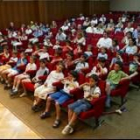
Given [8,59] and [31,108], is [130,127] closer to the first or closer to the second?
[31,108]

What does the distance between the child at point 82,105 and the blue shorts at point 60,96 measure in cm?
29

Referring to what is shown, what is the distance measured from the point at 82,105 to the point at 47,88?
0.96 metres

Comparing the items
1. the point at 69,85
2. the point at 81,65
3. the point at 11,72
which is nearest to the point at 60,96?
the point at 69,85

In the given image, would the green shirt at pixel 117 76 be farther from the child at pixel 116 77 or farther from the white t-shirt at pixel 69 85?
the white t-shirt at pixel 69 85

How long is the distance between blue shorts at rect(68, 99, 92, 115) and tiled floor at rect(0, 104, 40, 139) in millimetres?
700

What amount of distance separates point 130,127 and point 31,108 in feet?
6.15

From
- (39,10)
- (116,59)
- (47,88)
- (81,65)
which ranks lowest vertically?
(47,88)

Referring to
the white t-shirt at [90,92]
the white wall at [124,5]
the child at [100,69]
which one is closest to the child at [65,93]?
the white t-shirt at [90,92]

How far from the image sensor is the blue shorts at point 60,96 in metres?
3.91

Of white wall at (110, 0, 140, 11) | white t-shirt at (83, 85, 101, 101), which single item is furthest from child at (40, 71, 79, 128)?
white wall at (110, 0, 140, 11)

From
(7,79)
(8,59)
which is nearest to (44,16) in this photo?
(8,59)

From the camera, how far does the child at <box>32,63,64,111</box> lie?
423 cm

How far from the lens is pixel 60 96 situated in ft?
13.2

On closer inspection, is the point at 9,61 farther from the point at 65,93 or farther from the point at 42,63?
the point at 65,93
